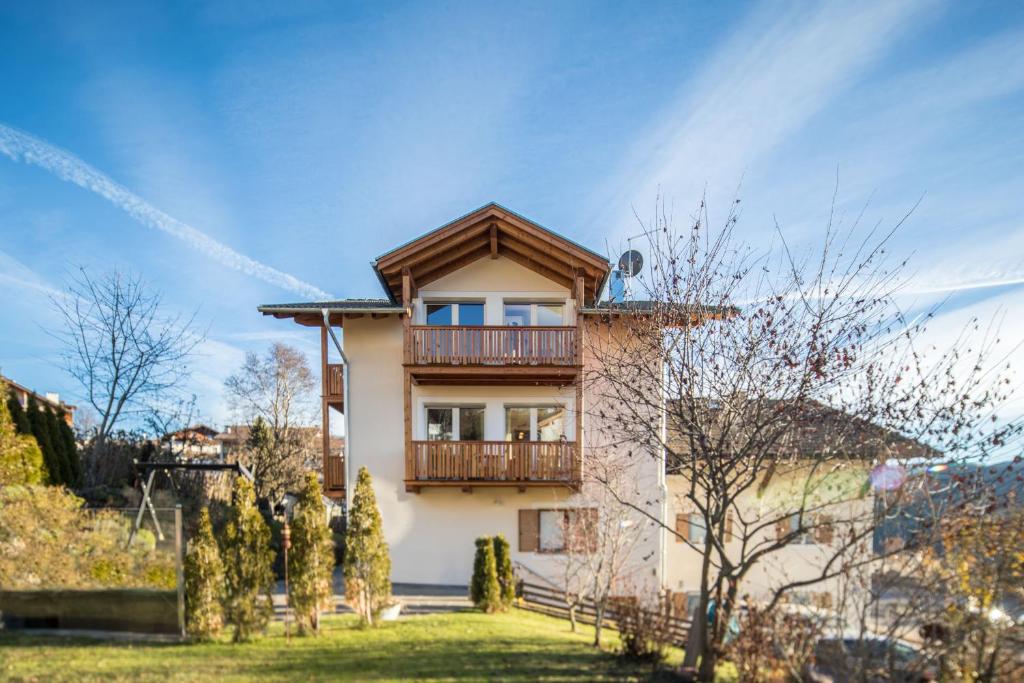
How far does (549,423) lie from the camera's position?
15.7m

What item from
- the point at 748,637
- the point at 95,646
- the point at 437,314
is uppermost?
the point at 437,314

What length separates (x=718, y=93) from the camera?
9359 millimetres

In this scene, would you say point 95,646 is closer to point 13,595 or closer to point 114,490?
point 13,595

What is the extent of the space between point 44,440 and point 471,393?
541 inches

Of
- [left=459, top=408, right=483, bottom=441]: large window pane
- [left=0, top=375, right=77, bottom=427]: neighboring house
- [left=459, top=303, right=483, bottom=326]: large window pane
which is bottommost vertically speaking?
[left=459, top=408, right=483, bottom=441]: large window pane

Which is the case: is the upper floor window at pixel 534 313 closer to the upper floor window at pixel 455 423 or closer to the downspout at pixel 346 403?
the upper floor window at pixel 455 423

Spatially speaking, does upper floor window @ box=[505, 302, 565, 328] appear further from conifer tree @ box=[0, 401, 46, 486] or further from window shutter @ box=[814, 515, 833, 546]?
conifer tree @ box=[0, 401, 46, 486]

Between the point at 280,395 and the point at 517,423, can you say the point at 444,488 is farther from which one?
the point at 280,395

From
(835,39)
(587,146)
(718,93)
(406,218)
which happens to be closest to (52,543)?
(406,218)

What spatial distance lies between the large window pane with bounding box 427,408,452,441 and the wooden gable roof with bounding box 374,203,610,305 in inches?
140

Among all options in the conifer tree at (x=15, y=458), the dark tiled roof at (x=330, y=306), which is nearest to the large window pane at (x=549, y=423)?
the dark tiled roof at (x=330, y=306)

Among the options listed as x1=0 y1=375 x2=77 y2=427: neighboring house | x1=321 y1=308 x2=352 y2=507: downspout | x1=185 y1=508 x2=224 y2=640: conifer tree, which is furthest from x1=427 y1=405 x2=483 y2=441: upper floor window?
x1=0 y1=375 x2=77 y2=427: neighboring house

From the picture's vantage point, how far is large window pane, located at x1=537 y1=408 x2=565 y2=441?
618 inches

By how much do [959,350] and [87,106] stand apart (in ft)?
56.7
